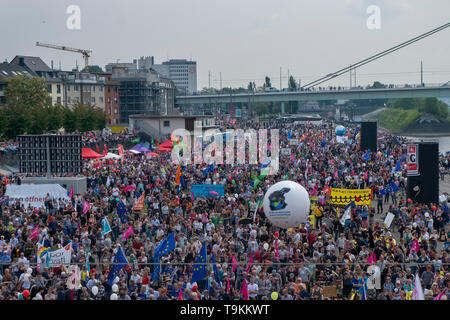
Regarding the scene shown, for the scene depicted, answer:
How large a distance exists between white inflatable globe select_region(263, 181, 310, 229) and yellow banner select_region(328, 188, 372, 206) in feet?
13.5

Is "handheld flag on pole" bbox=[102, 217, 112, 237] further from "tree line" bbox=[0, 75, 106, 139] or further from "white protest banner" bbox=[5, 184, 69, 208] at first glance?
"tree line" bbox=[0, 75, 106, 139]

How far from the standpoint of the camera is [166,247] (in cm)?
1778

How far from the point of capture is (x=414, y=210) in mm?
→ 24422

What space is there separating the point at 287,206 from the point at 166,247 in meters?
4.70

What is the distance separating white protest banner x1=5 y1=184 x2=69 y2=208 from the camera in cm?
2822

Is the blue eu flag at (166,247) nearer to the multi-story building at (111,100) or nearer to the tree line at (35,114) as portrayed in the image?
the tree line at (35,114)

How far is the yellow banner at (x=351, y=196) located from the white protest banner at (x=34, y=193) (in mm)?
10893

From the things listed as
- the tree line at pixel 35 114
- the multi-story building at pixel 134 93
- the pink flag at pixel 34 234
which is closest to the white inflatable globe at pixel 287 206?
the pink flag at pixel 34 234

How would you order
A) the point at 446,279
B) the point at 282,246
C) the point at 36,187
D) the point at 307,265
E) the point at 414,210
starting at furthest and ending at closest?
the point at 36,187, the point at 414,210, the point at 282,246, the point at 307,265, the point at 446,279

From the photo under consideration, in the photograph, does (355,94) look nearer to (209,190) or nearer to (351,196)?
(209,190)

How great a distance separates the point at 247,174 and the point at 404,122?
413 feet

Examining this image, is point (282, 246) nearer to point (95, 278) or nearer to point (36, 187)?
point (95, 278)

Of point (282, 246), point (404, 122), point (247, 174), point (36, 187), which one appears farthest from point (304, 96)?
point (282, 246)
